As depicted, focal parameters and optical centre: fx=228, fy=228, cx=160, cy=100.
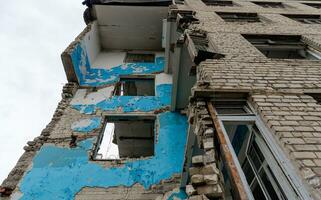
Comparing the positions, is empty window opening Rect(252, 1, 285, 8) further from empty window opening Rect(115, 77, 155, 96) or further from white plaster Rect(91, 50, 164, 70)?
empty window opening Rect(115, 77, 155, 96)

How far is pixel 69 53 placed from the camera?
6.80 metres

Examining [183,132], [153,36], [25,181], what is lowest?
[25,181]

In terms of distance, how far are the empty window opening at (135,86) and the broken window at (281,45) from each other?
14.4 ft

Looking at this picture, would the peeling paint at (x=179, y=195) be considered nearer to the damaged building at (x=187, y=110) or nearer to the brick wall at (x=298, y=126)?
the damaged building at (x=187, y=110)

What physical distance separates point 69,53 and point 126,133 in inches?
128

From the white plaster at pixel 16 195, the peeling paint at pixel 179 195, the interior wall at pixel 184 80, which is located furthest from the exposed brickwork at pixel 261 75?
the white plaster at pixel 16 195

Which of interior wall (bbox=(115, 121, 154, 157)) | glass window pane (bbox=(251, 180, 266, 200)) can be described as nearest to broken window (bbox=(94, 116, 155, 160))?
interior wall (bbox=(115, 121, 154, 157))

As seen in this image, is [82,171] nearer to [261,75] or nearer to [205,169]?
[205,169]

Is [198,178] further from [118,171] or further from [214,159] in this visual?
[118,171]

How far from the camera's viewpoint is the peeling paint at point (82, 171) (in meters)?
4.30

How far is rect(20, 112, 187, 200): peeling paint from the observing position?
14.1 feet

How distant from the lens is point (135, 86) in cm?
932

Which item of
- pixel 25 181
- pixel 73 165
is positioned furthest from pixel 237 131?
pixel 25 181

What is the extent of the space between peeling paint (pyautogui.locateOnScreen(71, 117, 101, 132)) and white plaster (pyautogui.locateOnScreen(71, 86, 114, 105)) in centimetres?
87
